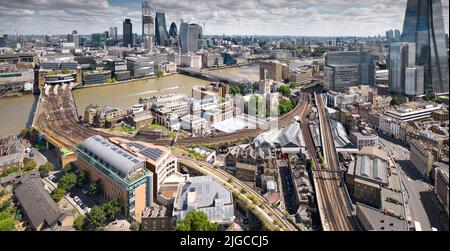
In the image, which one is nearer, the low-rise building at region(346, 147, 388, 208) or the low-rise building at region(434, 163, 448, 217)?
the low-rise building at region(434, 163, 448, 217)

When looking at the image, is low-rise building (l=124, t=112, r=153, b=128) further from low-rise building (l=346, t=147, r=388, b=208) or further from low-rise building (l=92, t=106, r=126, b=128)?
low-rise building (l=346, t=147, r=388, b=208)

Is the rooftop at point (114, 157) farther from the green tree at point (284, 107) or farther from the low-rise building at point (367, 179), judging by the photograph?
the green tree at point (284, 107)

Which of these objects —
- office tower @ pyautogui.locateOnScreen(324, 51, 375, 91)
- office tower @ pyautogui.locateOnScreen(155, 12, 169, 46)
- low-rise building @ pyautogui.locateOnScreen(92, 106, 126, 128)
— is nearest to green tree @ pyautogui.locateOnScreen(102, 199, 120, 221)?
low-rise building @ pyautogui.locateOnScreen(92, 106, 126, 128)

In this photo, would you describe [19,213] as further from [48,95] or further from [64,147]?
[48,95]

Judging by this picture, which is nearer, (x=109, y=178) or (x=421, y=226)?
(x=421, y=226)
